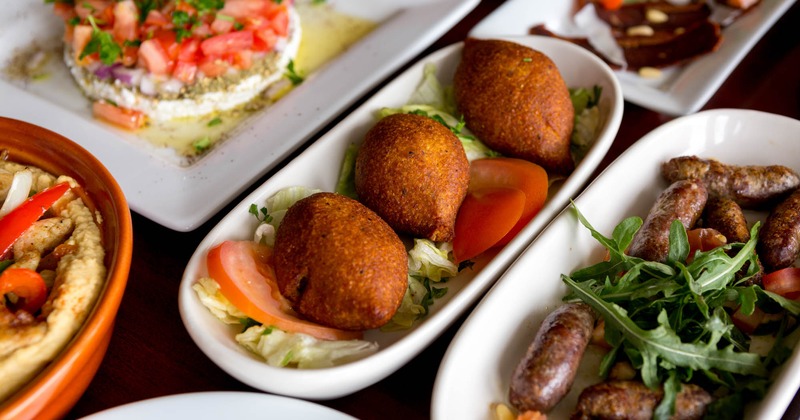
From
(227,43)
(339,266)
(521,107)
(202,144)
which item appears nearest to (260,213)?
(339,266)

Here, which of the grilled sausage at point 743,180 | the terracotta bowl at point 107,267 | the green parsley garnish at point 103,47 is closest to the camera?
the terracotta bowl at point 107,267

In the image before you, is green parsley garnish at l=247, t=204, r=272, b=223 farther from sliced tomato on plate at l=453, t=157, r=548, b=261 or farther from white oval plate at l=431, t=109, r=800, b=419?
white oval plate at l=431, t=109, r=800, b=419

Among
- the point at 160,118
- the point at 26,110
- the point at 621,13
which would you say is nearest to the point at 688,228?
the point at 621,13

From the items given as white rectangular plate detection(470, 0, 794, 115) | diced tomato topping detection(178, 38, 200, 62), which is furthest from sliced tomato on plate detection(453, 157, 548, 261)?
diced tomato topping detection(178, 38, 200, 62)

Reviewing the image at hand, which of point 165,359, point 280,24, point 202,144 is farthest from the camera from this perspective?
point 280,24

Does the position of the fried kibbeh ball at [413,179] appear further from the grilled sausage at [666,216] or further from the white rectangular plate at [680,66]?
the white rectangular plate at [680,66]

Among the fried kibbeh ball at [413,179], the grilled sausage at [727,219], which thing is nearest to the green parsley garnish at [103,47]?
the fried kibbeh ball at [413,179]

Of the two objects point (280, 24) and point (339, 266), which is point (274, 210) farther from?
point (280, 24)
